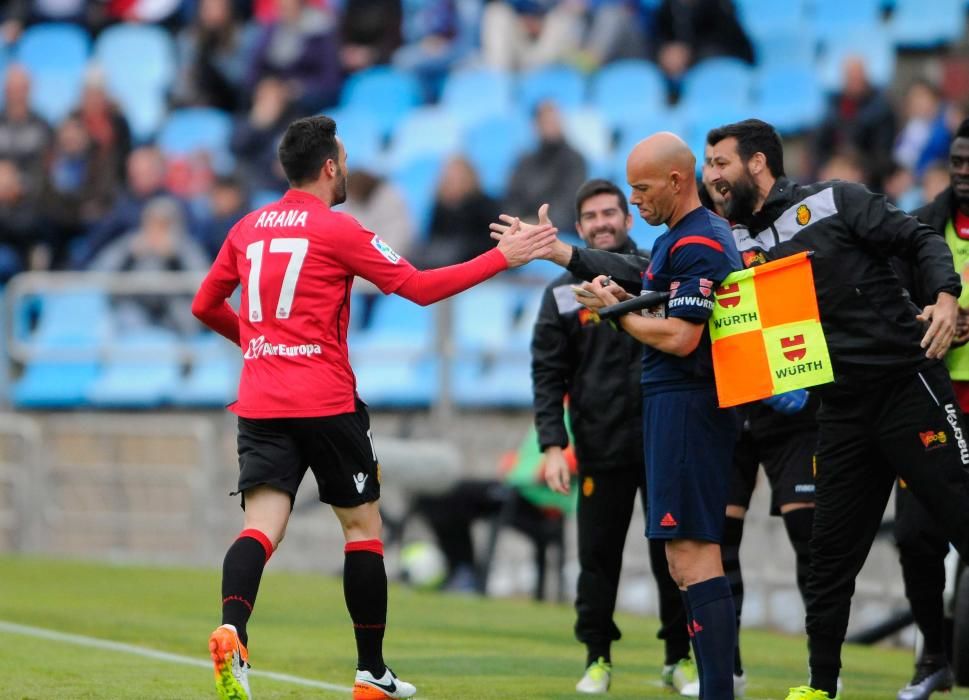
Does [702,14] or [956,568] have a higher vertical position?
[702,14]

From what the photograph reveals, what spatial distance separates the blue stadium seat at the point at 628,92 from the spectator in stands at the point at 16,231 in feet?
20.1

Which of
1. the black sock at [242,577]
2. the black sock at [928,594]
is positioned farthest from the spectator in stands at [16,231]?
the black sock at [928,594]

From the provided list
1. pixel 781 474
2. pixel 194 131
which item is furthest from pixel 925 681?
pixel 194 131

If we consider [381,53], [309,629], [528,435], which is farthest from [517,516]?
[381,53]

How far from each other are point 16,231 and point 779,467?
12.0 m

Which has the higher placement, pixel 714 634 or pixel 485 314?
pixel 485 314

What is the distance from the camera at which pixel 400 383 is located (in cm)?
1510

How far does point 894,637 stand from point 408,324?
605 cm

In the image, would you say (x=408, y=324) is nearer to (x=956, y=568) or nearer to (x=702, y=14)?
(x=702, y=14)

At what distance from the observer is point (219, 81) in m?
21.6

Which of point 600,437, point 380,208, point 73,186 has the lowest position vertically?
point 600,437

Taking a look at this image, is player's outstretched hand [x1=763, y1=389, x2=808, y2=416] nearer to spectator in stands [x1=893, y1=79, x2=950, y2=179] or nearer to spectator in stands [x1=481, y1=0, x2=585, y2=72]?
spectator in stands [x1=893, y1=79, x2=950, y2=179]

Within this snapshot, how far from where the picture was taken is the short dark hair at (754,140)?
22.6 feet

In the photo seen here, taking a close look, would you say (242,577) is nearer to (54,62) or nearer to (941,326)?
(941,326)
